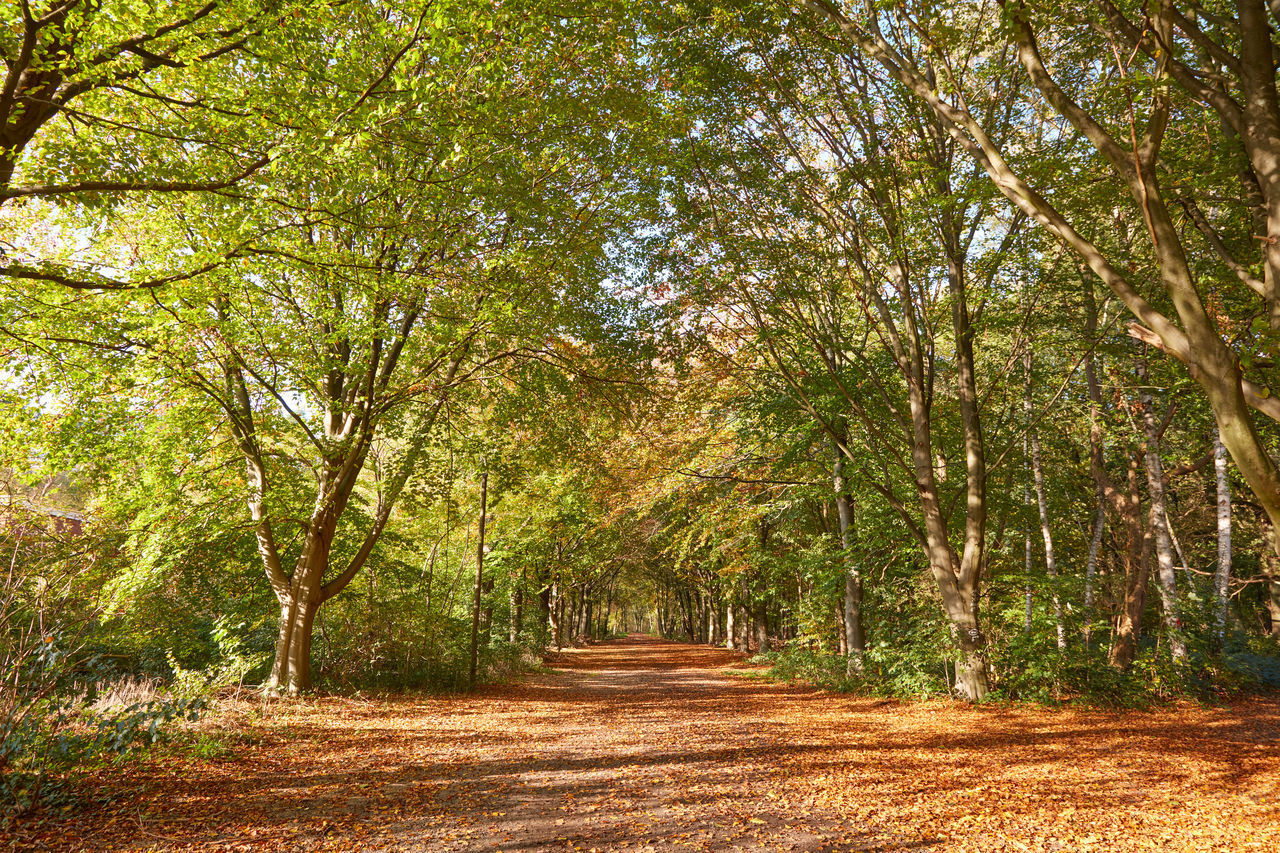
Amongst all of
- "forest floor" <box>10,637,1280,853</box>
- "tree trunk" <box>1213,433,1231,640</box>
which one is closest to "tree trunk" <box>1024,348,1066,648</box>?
"forest floor" <box>10,637,1280,853</box>

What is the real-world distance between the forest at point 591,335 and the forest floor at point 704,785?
14 cm

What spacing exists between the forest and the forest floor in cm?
14

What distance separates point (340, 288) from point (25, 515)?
4.73m

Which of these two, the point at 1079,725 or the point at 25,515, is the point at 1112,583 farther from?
the point at 25,515

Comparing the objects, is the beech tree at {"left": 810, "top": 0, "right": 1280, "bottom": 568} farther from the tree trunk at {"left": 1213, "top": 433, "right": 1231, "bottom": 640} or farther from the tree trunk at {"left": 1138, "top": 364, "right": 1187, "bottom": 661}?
the tree trunk at {"left": 1213, "top": 433, "right": 1231, "bottom": 640}

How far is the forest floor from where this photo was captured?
15.3 feet

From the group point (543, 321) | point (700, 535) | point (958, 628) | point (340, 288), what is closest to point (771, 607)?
point (700, 535)

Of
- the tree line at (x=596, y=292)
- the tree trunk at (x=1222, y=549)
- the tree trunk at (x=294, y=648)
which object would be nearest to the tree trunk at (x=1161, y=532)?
the tree line at (x=596, y=292)

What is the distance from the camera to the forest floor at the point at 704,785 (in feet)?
15.3

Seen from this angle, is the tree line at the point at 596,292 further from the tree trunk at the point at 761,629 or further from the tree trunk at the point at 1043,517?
the tree trunk at the point at 761,629

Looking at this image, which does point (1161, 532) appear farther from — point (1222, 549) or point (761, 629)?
point (761, 629)

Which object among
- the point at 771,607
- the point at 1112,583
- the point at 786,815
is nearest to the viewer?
the point at 786,815

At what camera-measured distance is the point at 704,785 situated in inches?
240

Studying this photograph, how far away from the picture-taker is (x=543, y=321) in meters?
11.2
